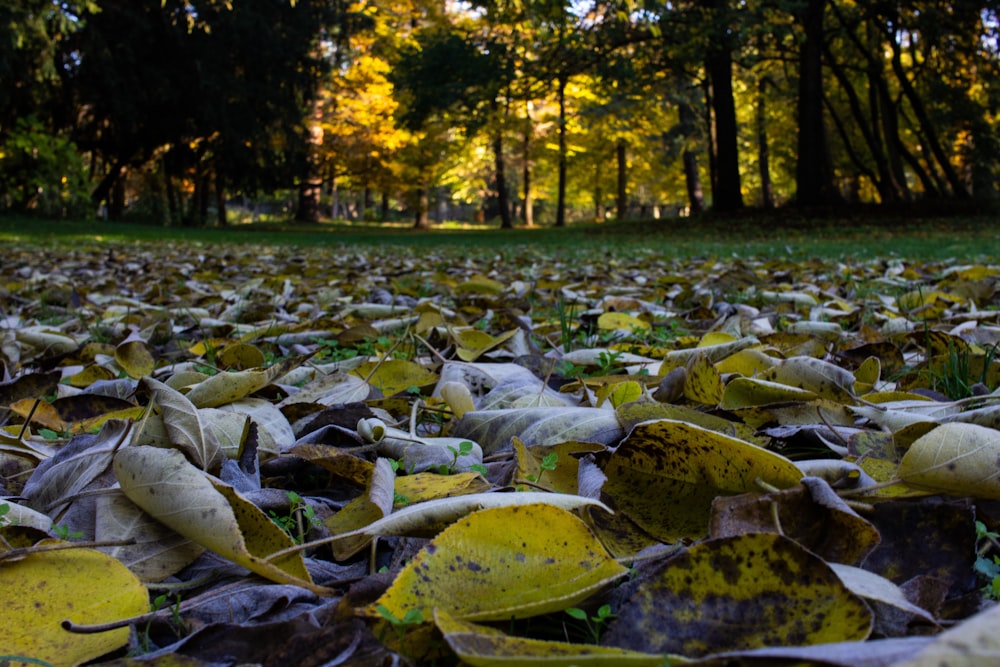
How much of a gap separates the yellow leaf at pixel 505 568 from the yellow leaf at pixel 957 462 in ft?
1.28

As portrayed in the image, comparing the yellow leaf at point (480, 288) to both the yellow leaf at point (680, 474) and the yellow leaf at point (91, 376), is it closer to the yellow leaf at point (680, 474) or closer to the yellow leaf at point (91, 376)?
the yellow leaf at point (91, 376)

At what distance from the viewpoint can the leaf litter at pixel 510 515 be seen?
0.65 m

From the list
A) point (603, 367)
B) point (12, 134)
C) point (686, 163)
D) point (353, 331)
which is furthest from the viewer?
point (686, 163)

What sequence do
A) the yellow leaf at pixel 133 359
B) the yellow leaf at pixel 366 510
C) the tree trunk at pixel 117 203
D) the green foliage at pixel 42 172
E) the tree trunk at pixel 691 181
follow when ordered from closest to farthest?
the yellow leaf at pixel 366 510 < the yellow leaf at pixel 133 359 < the green foliage at pixel 42 172 < the tree trunk at pixel 117 203 < the tree trunk at pixel 691 181

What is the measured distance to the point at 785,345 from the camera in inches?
77.1

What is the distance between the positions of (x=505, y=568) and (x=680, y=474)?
30 centimetres

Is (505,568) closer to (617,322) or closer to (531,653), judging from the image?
(531,653)

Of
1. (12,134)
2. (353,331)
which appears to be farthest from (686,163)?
(353,331)

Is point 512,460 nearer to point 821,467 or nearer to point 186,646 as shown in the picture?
point 821,467

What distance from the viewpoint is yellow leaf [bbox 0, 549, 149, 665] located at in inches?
27.0

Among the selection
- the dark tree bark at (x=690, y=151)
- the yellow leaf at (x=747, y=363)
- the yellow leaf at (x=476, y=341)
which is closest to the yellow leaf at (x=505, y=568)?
the yellow leaf at (x=747, y=363)

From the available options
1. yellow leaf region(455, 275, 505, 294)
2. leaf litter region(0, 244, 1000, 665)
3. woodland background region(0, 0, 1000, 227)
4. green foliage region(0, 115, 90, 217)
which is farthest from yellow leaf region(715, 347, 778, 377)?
green foliage region(0, 115, 90, 217)

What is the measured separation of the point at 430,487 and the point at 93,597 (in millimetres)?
415

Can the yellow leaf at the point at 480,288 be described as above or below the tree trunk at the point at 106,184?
below
